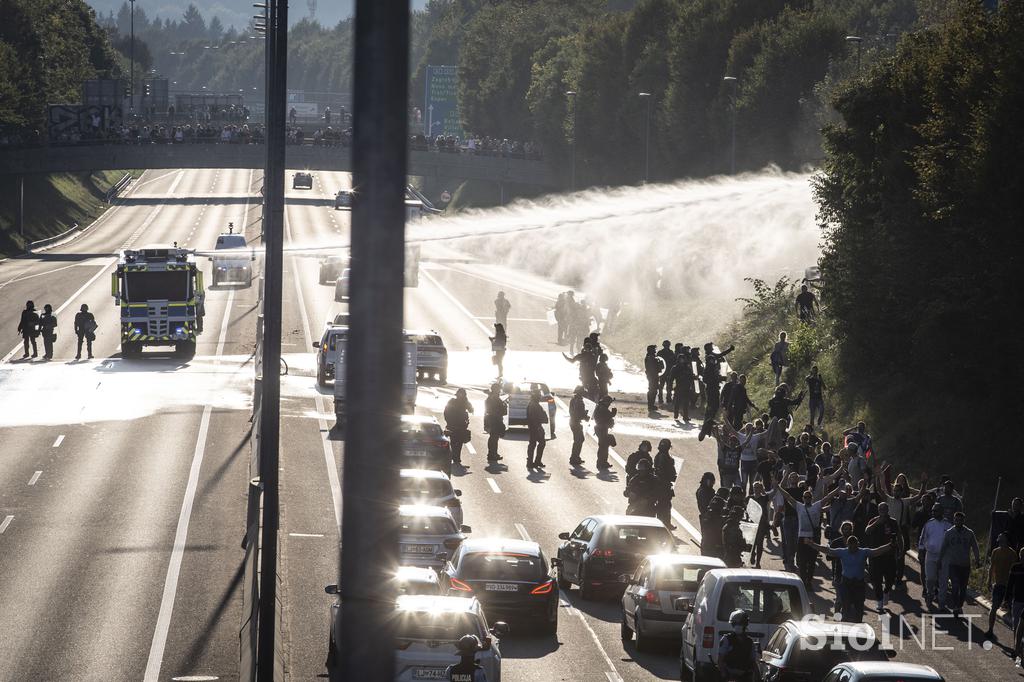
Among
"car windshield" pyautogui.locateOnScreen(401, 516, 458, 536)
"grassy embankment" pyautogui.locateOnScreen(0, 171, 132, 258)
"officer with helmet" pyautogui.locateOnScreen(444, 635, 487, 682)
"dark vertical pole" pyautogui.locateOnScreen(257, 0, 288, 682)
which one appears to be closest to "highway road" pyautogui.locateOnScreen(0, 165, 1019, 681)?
"dark vertical pole" pyautogui.locateOnScreen(257, 0, 288, 682)

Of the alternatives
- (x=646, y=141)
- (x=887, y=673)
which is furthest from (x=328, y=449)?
(x=646, y=141)

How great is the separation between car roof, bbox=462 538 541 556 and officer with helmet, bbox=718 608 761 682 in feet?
18.3

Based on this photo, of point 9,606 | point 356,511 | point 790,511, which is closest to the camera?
point 356,511

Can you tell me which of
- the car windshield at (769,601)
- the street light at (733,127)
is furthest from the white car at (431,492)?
the street light at (733,127)

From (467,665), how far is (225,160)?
347 feet

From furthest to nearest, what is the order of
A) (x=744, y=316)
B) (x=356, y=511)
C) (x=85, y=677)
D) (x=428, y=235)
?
1. (x=428, y=235)
2. (x=744, y=316)
3. (x=85, y=677)
4. (x=356, y=511)

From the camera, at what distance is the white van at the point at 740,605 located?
1906cm

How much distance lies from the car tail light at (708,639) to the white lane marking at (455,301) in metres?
45.0

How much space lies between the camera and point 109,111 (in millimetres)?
125062

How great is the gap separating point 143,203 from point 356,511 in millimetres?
141492

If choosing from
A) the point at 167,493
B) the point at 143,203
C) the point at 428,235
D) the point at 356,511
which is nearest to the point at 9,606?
the point at 167,493

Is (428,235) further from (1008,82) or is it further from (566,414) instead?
(1008,82)

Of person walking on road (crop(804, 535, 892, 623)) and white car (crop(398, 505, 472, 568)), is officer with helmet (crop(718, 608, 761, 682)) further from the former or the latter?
white car (crop(398, 505, 472, 568))

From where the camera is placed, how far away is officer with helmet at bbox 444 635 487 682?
16453 millimetres
